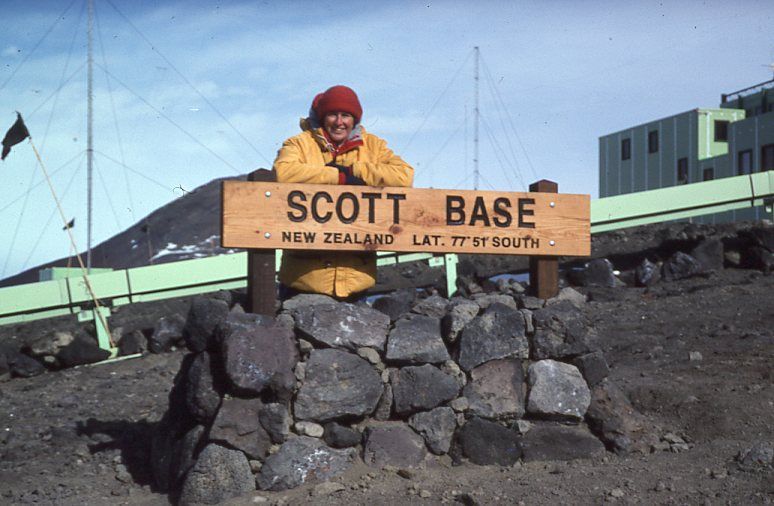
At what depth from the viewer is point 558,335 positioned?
6027mm

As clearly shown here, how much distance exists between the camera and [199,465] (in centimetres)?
525

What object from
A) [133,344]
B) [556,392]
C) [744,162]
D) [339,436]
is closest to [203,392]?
[339,436]

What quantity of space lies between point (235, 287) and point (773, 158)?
22639mm

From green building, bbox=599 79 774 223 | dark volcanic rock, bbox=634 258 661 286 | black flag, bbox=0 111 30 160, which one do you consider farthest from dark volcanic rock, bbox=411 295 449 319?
green building, bbox=599 79 774 223

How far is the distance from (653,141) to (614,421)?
33.4 meters

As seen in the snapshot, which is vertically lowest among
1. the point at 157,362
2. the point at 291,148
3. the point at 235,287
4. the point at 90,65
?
the point at 157,362

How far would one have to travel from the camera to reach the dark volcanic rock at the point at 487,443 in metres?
5.68

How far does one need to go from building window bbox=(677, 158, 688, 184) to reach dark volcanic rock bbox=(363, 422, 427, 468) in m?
31.5

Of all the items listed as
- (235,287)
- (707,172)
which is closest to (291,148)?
(235,287)

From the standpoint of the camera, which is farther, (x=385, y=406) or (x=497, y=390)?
(x=497, y=390)

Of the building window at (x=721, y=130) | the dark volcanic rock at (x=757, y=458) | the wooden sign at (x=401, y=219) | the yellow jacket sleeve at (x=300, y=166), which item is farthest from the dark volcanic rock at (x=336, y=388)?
the building window at (x=721, y=130)

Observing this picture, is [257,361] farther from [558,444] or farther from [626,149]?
[626,149]

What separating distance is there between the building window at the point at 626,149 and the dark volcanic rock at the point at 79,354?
30.9 m

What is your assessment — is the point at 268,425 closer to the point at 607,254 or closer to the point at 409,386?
the point at 409,386
